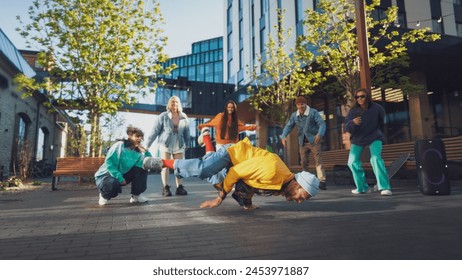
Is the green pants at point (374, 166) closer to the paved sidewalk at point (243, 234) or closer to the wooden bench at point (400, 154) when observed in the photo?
the paved sidewalk at point (243, 234)

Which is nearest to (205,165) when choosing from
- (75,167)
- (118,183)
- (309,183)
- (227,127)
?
(309,183)

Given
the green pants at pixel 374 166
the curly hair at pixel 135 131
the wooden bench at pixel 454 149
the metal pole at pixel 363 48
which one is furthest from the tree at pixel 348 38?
the curly hair at pixel 135 131

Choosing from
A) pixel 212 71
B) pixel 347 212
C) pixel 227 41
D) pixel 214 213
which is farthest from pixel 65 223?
pixel 212 71

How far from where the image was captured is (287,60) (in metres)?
13.1

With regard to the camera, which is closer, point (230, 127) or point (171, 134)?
point (230, 127)

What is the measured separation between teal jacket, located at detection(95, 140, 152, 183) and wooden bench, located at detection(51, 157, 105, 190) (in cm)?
371

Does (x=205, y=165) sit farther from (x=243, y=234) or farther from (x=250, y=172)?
(x=243, y=234)

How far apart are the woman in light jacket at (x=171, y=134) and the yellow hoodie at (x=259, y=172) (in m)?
2.83

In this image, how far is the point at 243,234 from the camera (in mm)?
2451

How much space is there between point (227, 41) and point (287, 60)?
724 inches

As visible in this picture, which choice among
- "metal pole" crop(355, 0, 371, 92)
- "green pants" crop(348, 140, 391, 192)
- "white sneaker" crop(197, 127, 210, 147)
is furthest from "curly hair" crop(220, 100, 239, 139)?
"metal pole" crop(355, 0, 371, 92)

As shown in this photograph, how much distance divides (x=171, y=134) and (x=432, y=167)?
15.7ft

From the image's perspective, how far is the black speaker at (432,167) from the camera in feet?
16.5

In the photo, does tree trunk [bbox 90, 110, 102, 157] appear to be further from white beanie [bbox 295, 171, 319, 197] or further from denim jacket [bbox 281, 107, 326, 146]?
white beanie [bbox 295, 171, 319, 197]
